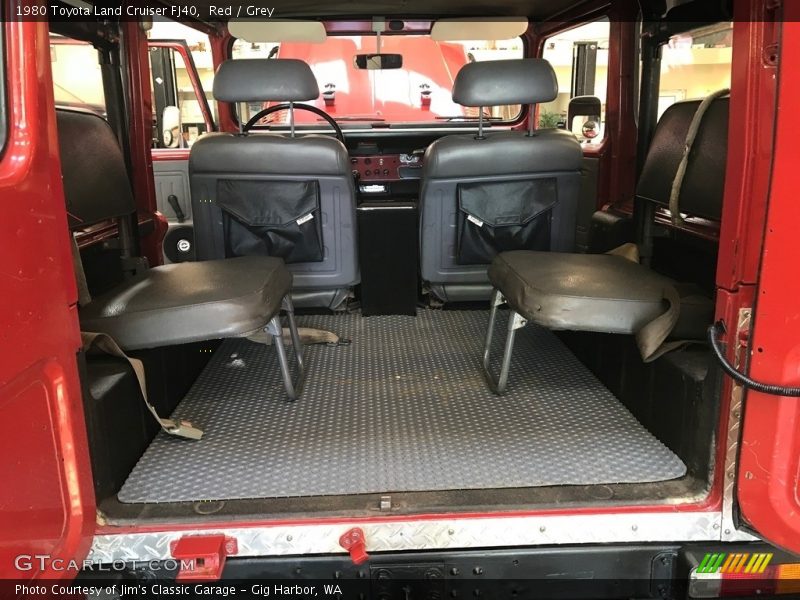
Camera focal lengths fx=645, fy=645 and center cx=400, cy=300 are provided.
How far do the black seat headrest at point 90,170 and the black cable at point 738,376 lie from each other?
171 centimetres

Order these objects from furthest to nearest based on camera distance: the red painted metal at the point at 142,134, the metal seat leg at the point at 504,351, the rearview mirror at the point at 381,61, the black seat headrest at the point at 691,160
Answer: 1. the rearview mirror at the point at 381,61
2. the red painted metal at the point at 142,134
3. the metal seat leg at the point at 504,351
4. the black seat headrest at the point at 691,160

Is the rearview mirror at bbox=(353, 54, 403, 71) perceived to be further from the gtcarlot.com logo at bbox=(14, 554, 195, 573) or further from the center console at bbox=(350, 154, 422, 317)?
the gtcarlot.com logo at bbox=(14, 554, 195, 573)

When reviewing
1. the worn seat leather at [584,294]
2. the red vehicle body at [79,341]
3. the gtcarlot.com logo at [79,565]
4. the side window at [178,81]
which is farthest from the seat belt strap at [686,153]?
the side window at [178,81]

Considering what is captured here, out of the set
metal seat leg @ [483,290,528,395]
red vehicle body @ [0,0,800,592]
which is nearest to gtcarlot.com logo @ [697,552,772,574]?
red vehicle body @ [0,0,800,592]

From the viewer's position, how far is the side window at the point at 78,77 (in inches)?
83.5

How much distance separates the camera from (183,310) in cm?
162

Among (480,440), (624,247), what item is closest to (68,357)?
(480,440)

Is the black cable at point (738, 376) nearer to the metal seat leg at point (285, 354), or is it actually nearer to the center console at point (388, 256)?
the metal seat leg at point (285, 354)

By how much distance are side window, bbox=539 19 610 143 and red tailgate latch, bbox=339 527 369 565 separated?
6.65ft

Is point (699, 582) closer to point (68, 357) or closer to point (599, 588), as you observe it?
point (599, 588)

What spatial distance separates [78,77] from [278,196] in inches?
47.7

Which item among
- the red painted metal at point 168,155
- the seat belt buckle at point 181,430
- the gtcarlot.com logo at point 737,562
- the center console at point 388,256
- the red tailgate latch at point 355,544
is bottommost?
the gtcarlot.com logo at point 737,562

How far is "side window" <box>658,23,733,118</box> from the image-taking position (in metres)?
2.12

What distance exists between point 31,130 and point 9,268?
237mm
